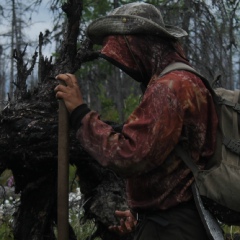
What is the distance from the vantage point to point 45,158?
4578mm

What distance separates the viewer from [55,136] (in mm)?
4570

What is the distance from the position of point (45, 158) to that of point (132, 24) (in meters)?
2.05

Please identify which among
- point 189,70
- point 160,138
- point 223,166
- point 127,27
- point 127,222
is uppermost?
point 127,27

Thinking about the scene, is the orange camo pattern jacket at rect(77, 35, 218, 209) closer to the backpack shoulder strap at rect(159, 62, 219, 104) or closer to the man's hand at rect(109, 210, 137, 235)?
the backpack shoulder strap at rect(159, 62, 219, 104)

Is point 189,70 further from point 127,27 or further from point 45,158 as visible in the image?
point 45,158

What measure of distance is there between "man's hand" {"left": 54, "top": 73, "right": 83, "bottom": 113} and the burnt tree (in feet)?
5.62

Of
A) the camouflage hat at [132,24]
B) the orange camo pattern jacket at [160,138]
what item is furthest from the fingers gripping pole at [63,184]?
the camouflage hat at [132,24]

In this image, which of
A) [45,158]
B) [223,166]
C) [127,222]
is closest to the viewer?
[223,166]

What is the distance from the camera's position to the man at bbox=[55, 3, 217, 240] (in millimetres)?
2559

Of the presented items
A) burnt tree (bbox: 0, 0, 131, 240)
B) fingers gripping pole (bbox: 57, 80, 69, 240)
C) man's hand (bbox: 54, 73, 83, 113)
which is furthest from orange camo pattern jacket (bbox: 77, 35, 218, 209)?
burnt tree (bbox: 0, 0, 131, 240)

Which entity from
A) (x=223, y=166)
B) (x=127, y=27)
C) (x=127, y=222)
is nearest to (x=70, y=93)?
(x=127, y=27)

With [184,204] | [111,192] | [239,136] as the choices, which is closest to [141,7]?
[239,136]

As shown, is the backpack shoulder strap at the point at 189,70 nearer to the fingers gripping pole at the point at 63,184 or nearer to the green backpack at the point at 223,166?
the green backpack at the point at 223,166

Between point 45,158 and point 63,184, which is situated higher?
point 63,184
